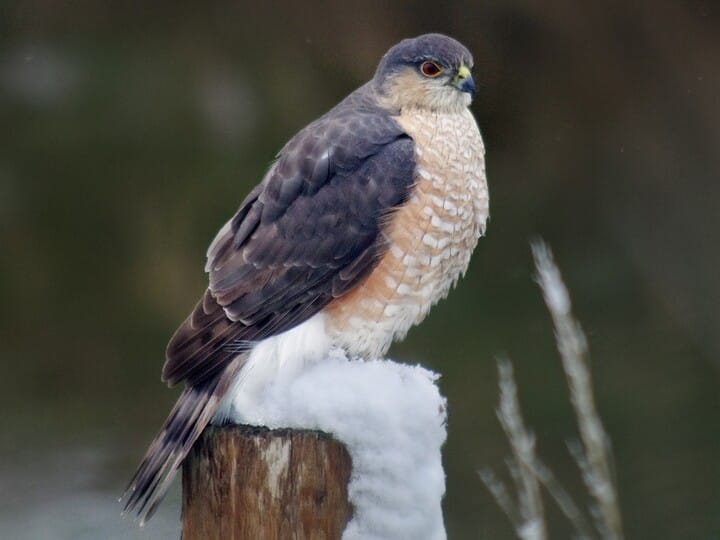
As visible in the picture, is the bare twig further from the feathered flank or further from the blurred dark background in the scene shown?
the blurred dark background

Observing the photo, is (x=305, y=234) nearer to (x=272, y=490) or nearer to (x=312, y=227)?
(x=312, y=227)

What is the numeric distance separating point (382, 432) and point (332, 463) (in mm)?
153

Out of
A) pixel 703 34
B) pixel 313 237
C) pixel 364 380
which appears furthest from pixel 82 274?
pixel 364 380

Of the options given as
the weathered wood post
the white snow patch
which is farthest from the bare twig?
the weathered wood post

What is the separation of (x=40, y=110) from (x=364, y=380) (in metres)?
5.15

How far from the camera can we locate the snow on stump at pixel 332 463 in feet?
9.18

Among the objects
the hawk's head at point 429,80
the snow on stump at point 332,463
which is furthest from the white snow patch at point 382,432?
the hawk's head at point 429,80

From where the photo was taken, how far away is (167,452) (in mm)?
3143

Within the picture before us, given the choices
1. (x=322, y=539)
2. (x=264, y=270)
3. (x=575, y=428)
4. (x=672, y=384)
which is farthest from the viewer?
(x=672, y=384)

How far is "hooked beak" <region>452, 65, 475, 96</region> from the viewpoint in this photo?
3.86m

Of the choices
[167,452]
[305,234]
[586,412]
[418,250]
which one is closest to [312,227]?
[305,234]

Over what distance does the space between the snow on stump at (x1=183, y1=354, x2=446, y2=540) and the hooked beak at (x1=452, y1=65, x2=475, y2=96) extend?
1064mm

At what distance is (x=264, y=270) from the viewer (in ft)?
11.7

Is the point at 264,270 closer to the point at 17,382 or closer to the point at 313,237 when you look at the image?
the point at 313,237
